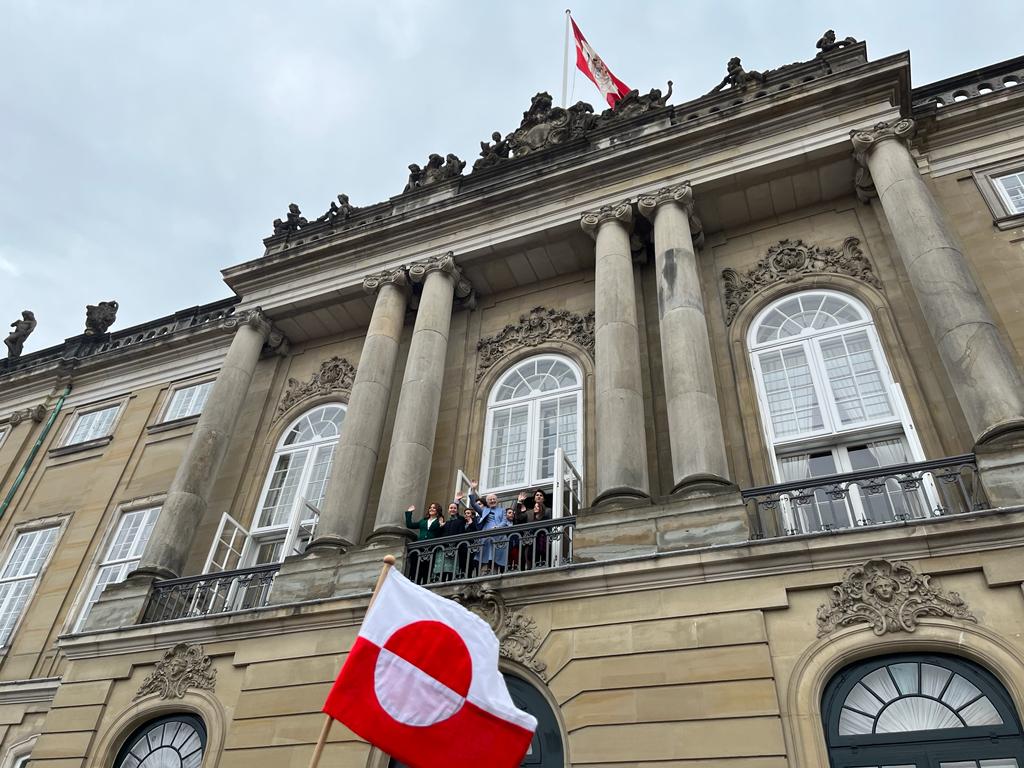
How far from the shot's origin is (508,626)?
10133 millimetres

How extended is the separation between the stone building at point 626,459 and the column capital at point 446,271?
0.07 meters

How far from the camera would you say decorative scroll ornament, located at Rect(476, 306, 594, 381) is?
15.3m

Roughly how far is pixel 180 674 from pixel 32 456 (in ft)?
43.0

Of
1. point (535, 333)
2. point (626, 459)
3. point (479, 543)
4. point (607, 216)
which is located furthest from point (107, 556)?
point (607, 216)

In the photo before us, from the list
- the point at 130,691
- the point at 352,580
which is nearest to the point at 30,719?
the point at 130,691

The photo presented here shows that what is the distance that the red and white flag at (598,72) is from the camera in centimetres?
1914

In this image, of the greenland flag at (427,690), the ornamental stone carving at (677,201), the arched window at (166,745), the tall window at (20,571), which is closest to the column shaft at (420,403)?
the arched window at (166,745)

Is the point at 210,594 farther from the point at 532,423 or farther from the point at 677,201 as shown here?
the point at 677,201

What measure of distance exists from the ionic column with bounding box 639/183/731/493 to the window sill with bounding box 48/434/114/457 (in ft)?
51.5

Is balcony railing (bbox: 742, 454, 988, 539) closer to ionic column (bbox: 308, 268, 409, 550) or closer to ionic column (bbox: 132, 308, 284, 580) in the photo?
ionic column (bbox: 308, 268, 409, 550)

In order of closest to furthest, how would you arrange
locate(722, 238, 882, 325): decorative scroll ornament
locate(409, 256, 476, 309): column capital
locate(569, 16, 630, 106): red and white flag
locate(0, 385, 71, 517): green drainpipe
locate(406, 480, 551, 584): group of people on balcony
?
locate(406, 480, 551, 584): group of people on balcony
locate(722, 238, 882, 325): decorative scroll ornament
locate(409, 256, 476, 309): column capital
locate(569, 16, 630, 106): red and white flag
locate(0, 385, 71, 517): green drainpipe

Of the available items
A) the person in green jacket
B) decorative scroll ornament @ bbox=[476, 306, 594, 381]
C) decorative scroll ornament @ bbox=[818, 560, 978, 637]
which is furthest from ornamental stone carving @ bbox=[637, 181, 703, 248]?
decorative scroll ornament @ bbox=[818, 560, 978, 637]

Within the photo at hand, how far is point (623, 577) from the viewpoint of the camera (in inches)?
386

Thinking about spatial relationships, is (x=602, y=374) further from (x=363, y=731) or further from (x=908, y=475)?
(x=363, y=731)
